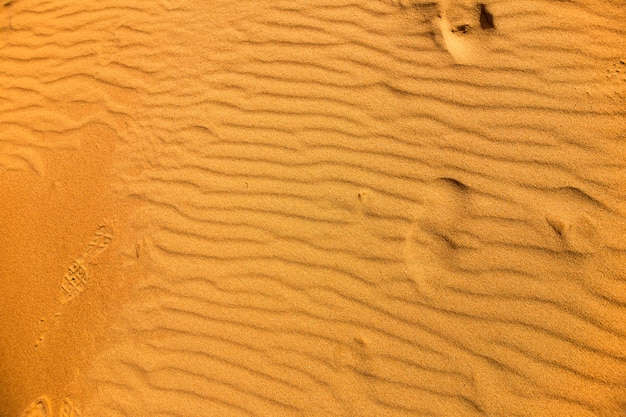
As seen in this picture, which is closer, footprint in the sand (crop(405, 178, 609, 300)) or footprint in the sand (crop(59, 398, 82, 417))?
footprint in the sand (crop(405, 178, 609, 300))

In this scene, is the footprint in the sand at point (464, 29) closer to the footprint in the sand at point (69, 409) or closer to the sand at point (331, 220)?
the sand at point (331, 220)

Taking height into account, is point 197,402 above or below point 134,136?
below

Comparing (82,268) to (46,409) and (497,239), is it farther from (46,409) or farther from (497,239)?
(497,239)

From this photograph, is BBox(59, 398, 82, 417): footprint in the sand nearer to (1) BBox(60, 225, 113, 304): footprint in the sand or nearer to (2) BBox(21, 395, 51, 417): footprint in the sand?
(2) BBox(21, 395, 51, 417): footprint in the sand

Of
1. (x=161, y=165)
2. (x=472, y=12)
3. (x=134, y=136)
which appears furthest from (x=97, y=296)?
(x=472, y=12)

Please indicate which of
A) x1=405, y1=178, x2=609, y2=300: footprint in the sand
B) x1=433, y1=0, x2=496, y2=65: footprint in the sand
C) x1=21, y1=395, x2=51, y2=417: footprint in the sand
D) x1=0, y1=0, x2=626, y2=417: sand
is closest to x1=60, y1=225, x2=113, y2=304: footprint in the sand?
x1=0, y1=0, x2=626, y2=417: sand

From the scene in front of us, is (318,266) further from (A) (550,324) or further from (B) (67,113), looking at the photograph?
(B) (67,113)
